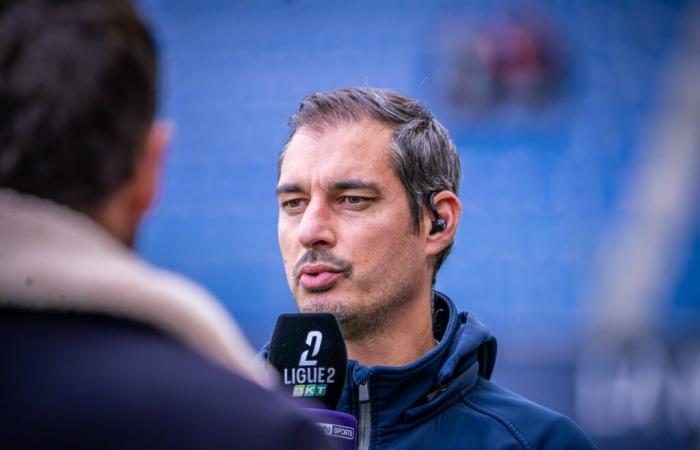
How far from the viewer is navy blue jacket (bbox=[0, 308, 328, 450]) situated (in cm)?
68

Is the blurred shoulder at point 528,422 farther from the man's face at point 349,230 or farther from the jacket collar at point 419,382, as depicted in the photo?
the man's face at point 349,230

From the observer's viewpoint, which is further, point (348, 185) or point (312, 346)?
point (348, 185)

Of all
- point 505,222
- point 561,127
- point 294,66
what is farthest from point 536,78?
point 294,66

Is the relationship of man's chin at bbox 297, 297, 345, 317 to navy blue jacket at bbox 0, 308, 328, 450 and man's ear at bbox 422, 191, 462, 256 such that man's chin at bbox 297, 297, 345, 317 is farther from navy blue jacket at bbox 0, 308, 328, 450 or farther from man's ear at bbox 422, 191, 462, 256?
navy blue jacket at bbox 0, 308, 328, 450

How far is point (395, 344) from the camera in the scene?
5.85ft

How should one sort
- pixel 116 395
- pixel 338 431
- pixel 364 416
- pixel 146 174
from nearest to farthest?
pixel 116 395 → pixel 146 174 → pixel 338 431 → pixel 364 416

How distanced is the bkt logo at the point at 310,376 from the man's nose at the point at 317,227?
1.11 feet

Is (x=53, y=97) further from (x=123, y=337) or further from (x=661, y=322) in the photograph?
(x=661, y=322)

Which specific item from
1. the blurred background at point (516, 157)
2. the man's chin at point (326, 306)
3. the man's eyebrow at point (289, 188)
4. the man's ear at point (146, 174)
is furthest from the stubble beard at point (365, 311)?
the blurred background at point (516, 157)

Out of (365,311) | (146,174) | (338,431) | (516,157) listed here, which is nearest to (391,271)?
(365,311)

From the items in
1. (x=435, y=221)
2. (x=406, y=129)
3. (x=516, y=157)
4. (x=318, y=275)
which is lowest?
(x=318, y=275)

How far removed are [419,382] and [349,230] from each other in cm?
28

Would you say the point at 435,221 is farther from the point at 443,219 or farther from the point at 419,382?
the point at 419,382

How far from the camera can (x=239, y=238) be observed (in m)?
6.71
